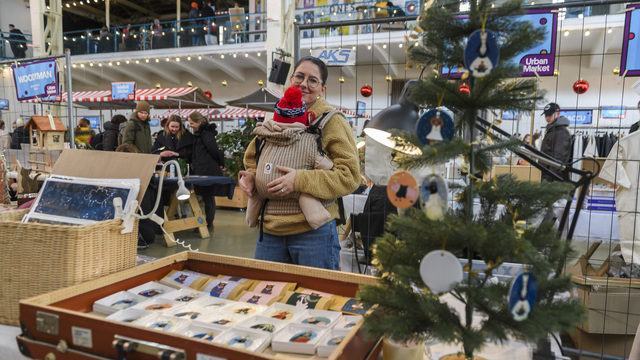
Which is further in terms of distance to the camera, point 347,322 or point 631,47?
point 631,47

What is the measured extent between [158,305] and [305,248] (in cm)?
55

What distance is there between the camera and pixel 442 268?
70 cm

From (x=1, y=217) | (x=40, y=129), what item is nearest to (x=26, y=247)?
(x=1, y=217)

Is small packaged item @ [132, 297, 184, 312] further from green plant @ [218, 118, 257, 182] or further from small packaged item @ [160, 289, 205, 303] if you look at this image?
green plant @ [218, 118, 257, 182]

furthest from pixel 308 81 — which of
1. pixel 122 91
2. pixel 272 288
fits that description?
pixel 122 91

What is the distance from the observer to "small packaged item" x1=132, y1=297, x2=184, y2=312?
109 cm

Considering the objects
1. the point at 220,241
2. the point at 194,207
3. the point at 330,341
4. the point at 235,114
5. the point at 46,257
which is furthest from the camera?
the point at 235,114

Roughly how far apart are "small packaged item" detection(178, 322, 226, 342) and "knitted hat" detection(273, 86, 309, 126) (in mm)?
758

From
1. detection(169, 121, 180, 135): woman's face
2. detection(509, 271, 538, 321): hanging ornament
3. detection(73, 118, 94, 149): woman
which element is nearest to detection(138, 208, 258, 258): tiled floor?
detection(169, 121, 180, 135): woman's face

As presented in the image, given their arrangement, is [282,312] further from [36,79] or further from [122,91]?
[122,91]

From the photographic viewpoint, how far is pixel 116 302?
1138 millimetres

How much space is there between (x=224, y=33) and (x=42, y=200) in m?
11.4

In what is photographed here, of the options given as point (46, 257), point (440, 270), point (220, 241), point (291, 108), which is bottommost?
point (220, 241)

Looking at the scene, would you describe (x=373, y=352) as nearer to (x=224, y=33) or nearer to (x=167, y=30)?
(x=224, y=33)
